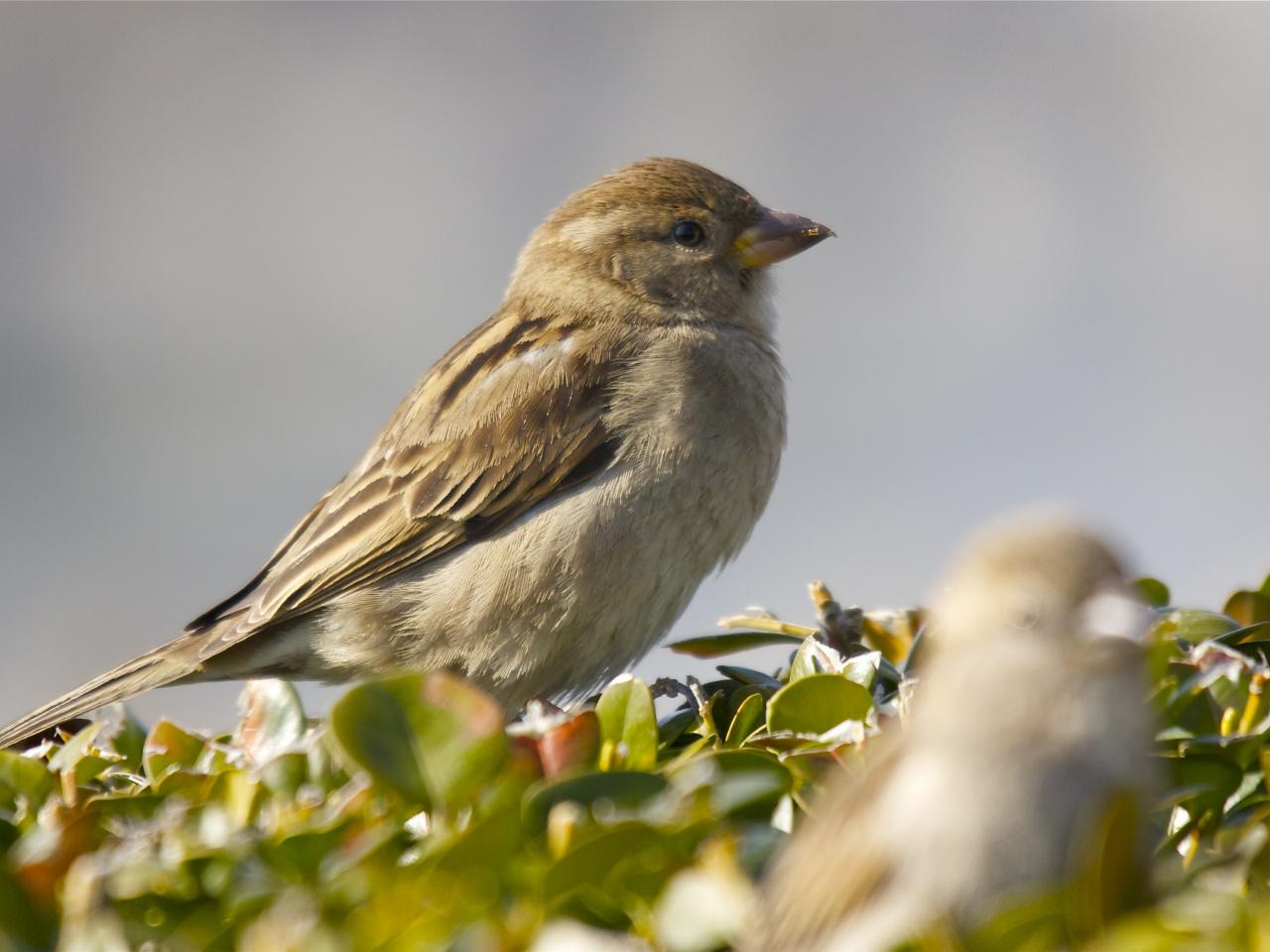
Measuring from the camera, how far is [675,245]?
15.5ft

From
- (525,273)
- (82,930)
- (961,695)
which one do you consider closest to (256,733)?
(82,930)

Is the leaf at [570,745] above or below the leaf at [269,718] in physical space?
above

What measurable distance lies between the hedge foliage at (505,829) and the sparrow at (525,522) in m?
1.68

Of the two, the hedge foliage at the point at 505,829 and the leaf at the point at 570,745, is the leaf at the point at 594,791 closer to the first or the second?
the hedge foliage at the point at 505,829

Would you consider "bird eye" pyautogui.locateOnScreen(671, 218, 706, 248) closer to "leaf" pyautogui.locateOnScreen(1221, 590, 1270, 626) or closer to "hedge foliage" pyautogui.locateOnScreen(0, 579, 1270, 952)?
"leaf" pyautogui.locateOnScreen(1221, 590, 1270, 626)

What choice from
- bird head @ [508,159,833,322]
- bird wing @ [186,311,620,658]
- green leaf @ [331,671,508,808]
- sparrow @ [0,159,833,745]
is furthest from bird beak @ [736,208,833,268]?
green leaf @ [331,671,508,808]

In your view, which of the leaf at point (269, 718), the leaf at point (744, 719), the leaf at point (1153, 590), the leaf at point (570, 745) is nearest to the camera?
the leaf at point (570, 745)

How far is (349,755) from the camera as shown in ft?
5.32

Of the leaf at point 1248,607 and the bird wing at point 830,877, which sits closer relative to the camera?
the bird wing at point 830,877

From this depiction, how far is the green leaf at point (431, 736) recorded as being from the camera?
1644 mm

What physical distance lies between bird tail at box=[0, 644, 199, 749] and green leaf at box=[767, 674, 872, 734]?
2430mm

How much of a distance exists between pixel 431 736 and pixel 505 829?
7.4 inches

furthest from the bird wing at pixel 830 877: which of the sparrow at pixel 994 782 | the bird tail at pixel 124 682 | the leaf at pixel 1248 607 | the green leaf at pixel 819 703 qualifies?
the bird tail at pixel 124 682

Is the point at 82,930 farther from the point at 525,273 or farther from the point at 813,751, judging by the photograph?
the point at 525,273
